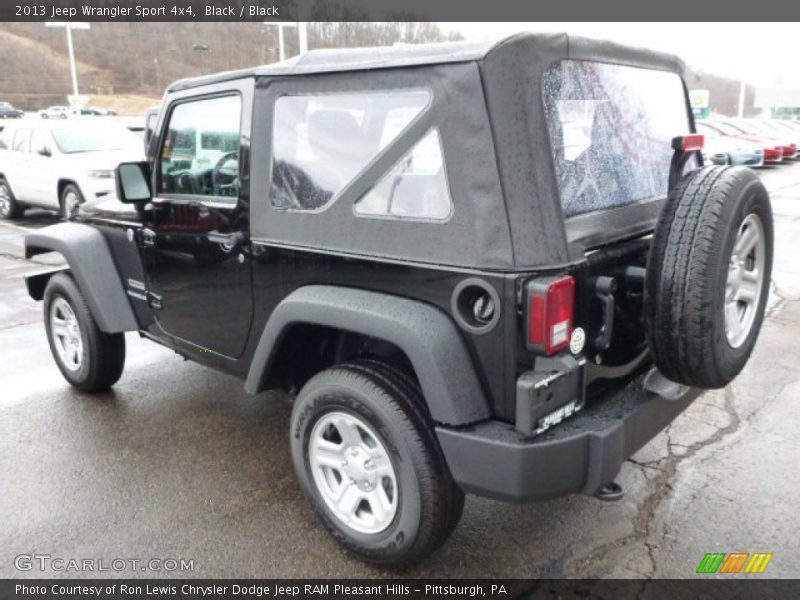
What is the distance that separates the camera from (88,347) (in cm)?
399

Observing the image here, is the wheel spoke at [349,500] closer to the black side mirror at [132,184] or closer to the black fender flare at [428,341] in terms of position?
the black fender flare at [428,341]

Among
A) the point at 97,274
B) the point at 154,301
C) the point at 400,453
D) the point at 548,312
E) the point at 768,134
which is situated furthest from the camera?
the point at 768,134

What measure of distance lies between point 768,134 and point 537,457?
25.2 m

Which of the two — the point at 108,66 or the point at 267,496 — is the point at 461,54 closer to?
the point at 267,496

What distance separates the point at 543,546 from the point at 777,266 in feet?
21.9

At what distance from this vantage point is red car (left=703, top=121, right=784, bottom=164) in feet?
67.7

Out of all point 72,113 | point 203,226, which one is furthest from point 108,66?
point 203,226

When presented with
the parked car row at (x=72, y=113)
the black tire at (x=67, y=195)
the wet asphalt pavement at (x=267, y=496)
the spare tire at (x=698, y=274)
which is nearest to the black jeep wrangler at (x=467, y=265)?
the spare tire at (x=698, y=274)

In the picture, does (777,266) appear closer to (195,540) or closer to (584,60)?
(584,60)

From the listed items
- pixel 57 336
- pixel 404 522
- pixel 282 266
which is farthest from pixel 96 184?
pixel 404 522

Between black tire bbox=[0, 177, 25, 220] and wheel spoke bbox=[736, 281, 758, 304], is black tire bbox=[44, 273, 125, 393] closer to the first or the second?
wheel spoke bbox=[736, 281, 758, 304]

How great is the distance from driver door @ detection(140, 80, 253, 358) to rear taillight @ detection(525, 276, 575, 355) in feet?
4.52

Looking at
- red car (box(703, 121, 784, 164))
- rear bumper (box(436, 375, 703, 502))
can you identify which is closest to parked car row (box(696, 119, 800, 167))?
red car (box(703, 121, 784, 164))

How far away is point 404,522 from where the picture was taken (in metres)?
2.42
